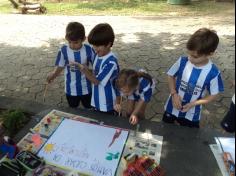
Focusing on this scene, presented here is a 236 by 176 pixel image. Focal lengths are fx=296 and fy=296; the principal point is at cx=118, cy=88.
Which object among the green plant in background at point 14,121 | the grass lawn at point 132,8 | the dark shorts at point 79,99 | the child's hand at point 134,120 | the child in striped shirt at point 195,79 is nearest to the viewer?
the child in striped shirt at point 195,79

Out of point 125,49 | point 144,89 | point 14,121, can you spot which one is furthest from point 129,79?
point 125,49

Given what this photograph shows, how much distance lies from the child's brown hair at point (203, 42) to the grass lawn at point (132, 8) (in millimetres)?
Answer: 7758

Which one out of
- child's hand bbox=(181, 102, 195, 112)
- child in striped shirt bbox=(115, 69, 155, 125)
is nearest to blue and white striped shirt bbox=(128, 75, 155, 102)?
child in striped shirt bbox=(115, 69, 155, 125)

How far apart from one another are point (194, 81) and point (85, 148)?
95cm

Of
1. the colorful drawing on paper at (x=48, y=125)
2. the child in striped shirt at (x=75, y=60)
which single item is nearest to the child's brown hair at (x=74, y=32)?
the child in striped shirt at (x=75, y=60)

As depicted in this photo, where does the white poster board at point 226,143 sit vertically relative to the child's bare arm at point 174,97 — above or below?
below

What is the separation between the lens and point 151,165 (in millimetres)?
1712

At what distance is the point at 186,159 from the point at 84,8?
9.45 meters

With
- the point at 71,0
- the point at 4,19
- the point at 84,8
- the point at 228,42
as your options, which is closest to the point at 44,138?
the point at 228,42

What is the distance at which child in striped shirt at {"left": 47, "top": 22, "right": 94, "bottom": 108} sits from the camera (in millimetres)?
2486

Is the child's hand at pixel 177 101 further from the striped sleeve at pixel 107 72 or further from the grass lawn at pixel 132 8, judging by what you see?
the grass lawn at pixel 132 8

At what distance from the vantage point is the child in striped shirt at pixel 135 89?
82.4 inches

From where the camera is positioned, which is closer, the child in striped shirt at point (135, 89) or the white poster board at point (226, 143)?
the white poster board at point (226, 143)

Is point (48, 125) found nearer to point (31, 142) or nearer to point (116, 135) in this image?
point (31, 142)
